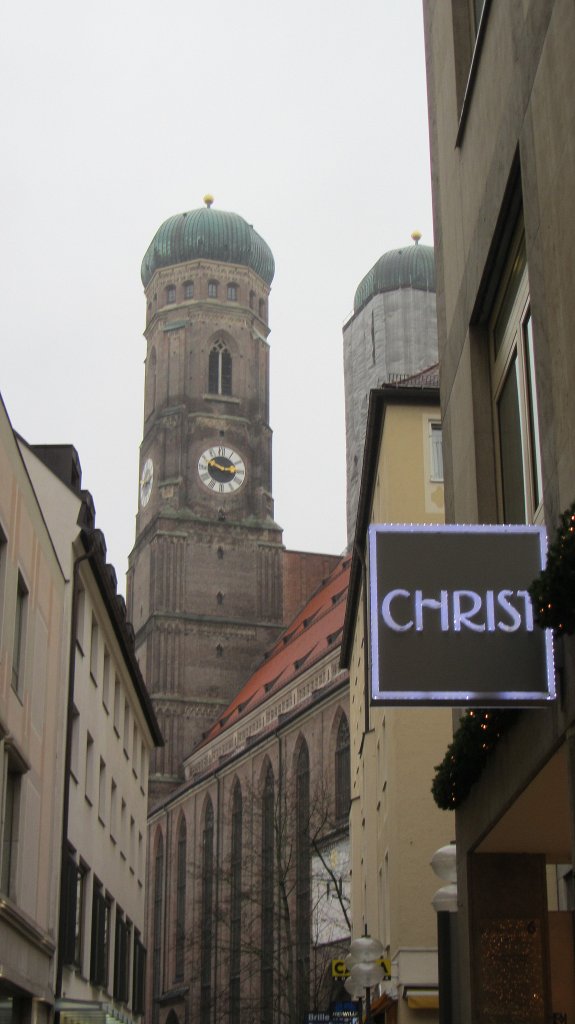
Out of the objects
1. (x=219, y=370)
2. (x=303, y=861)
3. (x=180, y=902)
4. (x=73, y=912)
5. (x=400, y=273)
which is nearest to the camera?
(x=73, y=912)

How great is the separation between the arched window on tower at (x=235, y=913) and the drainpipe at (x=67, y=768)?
37.2m

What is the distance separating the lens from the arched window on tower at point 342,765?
53344 millimetres

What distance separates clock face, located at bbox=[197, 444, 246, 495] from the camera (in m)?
77.3

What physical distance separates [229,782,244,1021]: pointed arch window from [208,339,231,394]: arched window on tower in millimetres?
23184

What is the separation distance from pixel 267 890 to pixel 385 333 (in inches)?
1513

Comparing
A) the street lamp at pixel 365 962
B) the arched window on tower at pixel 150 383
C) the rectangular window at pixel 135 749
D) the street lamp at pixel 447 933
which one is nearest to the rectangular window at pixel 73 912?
the street lamp at pixel 365 962

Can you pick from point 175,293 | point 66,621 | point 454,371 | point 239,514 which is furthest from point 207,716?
point 454,371

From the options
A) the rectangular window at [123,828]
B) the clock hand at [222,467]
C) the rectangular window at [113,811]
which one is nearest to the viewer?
the rectangular window at [113,811]

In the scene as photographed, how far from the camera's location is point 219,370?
266 ft

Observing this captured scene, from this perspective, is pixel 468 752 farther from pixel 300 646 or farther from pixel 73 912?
pixel 300 646

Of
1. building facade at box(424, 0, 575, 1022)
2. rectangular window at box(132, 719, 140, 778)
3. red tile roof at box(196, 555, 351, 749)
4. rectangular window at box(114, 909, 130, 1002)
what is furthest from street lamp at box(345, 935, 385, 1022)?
red tile roof at box(196, 555, 351, 749)

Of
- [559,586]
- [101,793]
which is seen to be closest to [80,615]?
[101,793]

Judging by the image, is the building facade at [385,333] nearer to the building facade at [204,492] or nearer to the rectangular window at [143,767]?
the building facade at [204,492]

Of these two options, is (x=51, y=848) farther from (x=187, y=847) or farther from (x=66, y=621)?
(x=187, y=847)
